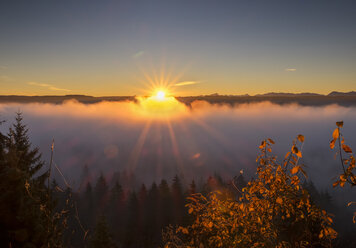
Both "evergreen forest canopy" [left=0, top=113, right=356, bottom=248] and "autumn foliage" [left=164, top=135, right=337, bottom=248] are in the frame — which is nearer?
"evergreen forest canopy" [left=0, top=113, right=356, bottom=248]

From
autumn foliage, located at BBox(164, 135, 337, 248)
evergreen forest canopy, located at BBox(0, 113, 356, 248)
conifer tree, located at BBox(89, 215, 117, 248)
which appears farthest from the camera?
conifer tree, located at BBox(89, 215, 117, 248)

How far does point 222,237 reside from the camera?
6055mm

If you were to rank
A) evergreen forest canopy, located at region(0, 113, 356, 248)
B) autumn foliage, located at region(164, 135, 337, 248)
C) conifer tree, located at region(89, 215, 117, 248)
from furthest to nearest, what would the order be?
conifer tree, located at region(89, 215, 117, 248) < autumn foliage, located at region(164, 135, 337, 248) < evergreen forest canopy, located at region(0, 113, 356, 248)

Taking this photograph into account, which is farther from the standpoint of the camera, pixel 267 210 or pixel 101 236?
pixel 101 236

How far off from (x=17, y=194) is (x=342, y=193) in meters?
188

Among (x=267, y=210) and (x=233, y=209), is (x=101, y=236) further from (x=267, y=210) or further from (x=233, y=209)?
(x=267, y=210)

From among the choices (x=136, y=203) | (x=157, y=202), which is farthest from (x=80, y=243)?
(x=157, y=202)

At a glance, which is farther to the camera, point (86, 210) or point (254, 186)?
point (86, 210)

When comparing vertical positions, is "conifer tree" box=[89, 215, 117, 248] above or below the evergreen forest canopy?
below

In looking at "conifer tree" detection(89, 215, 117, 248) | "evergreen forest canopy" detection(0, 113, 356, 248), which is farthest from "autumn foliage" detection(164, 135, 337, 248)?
"conifer tree" detection(89, 215, 117, 248)

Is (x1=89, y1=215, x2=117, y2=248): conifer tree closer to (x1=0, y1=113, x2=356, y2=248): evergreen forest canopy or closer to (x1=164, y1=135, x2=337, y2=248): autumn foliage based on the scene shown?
(x1=0, y1=113, x2=356, y2=248): evergreen forest canopy

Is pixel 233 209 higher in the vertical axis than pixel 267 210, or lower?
lower

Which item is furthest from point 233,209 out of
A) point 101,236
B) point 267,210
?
point 101,236

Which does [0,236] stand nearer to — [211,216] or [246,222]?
[211,216]
